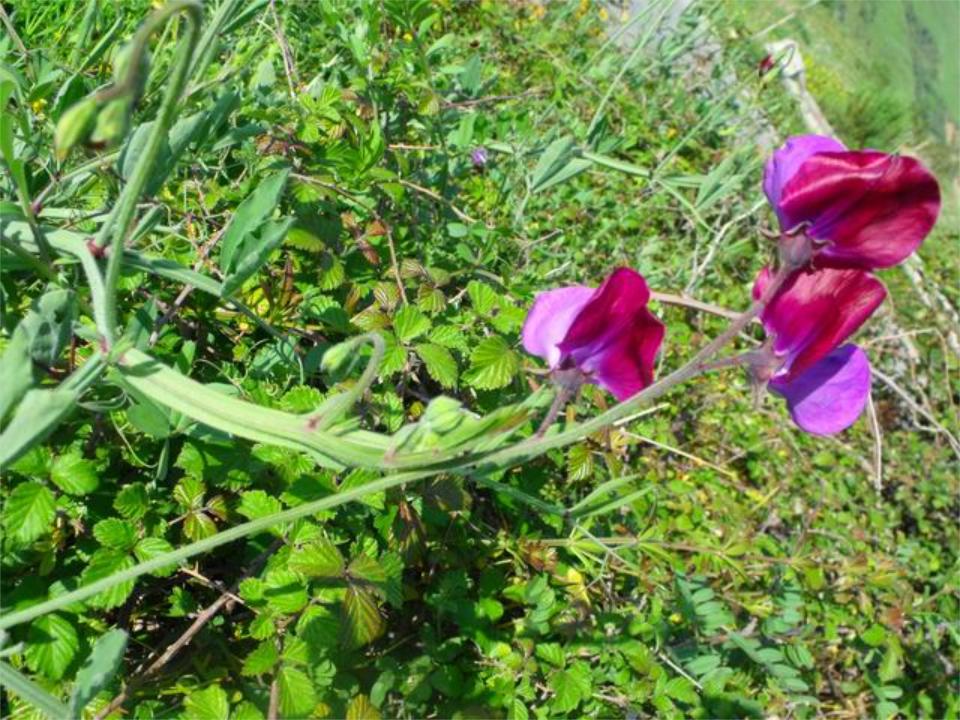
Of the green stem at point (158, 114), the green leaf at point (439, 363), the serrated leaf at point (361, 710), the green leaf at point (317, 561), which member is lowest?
the serrated leaf at point (361, 710)

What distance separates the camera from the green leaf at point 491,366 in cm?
96

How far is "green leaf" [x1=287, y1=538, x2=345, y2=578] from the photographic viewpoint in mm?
Result: 796

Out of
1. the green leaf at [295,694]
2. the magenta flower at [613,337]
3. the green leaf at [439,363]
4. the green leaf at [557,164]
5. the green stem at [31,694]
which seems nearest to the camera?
the green stem at [31,694]

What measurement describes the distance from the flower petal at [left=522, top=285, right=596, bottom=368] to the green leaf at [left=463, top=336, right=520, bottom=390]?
0.23 m

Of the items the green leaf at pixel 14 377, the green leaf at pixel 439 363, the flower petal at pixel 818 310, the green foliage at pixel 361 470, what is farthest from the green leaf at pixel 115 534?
the flower petal at pixel 818 310

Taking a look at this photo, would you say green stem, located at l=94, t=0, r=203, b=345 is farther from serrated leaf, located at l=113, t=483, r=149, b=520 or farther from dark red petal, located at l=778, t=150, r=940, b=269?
dark red petal, located at l=778, t=150, r=940, b=269

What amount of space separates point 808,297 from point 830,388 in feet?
0.31

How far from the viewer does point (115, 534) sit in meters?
0.76

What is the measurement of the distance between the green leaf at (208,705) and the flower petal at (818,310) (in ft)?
1.89

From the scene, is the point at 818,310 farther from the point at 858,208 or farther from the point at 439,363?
the point at 439,363

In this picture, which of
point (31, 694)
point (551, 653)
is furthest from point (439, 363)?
point (31, 694)

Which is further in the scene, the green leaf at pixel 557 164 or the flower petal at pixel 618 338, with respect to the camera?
the green leaf at pixel 557 164

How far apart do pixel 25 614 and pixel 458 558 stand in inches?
20.7

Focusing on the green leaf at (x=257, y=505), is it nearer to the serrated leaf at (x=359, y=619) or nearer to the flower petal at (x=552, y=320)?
the serrated leaf at (x=359, y=619)
